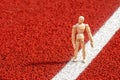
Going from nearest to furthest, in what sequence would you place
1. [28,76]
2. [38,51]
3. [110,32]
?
1. [28,76]
2. [38,51]
3. [110,32]

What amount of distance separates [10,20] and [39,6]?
3.77ft

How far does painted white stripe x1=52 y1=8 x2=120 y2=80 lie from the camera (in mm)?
9727

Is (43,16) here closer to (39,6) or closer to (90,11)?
(39,6)

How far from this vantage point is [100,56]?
33.3 ft

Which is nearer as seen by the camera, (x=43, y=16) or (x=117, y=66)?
(x=117, y=66)

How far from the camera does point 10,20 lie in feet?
37.6

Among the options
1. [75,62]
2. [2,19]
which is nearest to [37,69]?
[75,62]

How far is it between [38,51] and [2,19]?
76.2 inches

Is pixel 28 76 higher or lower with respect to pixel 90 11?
lower

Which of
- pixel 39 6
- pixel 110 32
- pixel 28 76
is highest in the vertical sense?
pixel 39 6

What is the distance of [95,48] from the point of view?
10531mm

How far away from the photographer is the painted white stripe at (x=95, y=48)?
9.73 metres

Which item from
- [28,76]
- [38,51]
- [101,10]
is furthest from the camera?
[101,10]

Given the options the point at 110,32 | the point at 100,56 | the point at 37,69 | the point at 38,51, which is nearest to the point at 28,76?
the point at 37,69
